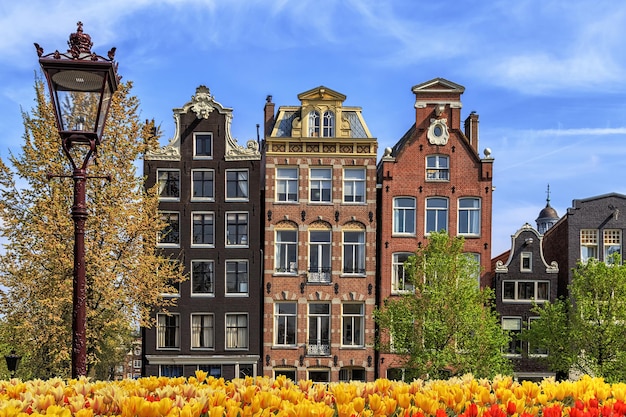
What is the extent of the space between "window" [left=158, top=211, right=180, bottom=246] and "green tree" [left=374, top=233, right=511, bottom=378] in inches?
456

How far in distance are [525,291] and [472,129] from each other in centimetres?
879

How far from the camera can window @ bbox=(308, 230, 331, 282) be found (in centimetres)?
3762

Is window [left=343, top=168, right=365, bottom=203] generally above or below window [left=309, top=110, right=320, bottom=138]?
below

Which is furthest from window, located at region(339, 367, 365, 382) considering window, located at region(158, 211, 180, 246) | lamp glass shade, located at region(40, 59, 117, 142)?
lamp glass shade, located at region(40, 59, 117, 142)

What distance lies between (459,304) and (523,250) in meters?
9.29

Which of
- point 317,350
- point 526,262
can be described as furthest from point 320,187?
point 526,262

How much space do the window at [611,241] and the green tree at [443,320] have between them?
32.6 ft

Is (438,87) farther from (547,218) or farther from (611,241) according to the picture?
(547,218)

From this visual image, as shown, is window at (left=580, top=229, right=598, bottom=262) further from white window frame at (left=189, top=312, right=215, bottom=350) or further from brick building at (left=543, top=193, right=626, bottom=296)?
white window frame at (left=189, top=312, right=215, bottom=350)

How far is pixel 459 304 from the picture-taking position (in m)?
30.2

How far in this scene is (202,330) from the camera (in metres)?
37.6

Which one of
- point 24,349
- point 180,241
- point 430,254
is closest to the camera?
point 24,349

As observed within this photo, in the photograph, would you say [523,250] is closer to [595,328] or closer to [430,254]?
[595,328]

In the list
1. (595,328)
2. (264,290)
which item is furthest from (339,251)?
(595,328)
